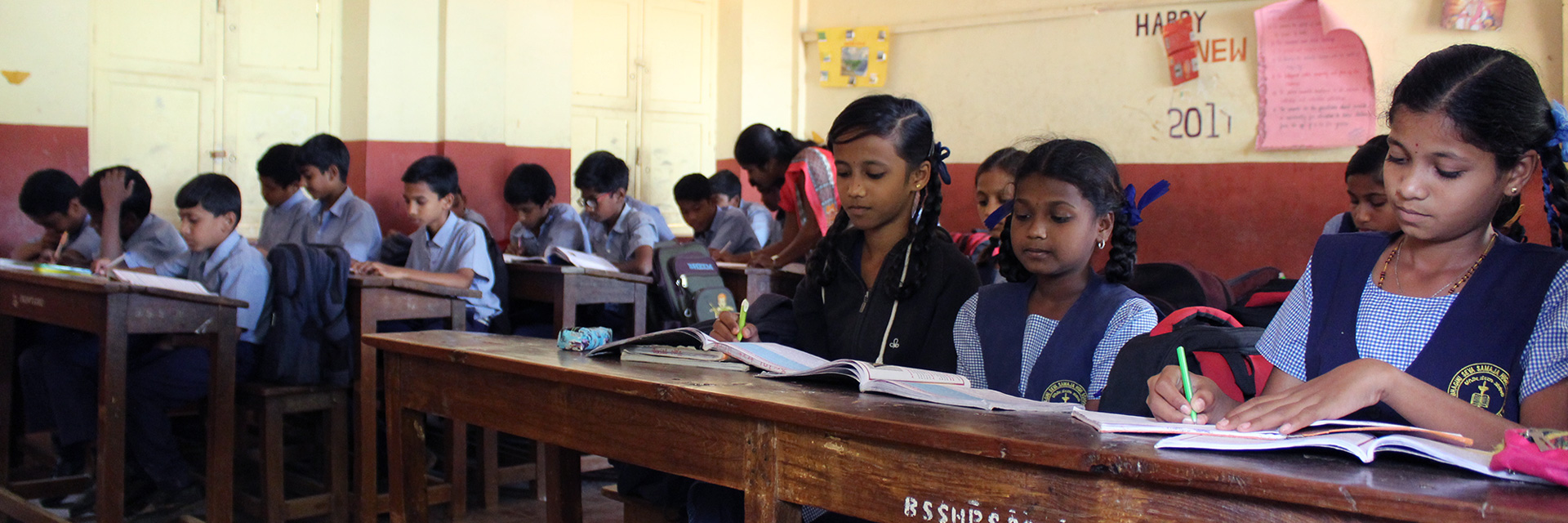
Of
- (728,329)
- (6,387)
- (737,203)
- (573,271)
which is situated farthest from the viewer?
(737,203)

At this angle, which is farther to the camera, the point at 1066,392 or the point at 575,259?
the point at 575,259

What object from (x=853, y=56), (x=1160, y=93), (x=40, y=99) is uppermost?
(x=853, y=56)

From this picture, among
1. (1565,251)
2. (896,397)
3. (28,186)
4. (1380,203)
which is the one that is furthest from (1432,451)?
(28,186)

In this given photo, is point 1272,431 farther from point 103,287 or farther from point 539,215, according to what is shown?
point 539,215

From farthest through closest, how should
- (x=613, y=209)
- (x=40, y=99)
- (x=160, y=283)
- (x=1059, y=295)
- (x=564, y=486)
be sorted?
(x=613, y=209) → (x=40, y=99) → (x=160, y=283) → (x=564, y=486) → (x=1059, y=295)

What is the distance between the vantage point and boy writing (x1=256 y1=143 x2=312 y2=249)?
4352 millimetres

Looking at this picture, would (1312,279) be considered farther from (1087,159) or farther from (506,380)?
(506,380)

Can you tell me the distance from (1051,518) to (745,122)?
544cm

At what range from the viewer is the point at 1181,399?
1280 mm

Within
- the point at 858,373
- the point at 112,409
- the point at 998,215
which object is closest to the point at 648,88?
the point at 112,409

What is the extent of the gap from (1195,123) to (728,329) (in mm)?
3651

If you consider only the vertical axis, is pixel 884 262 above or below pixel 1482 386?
above

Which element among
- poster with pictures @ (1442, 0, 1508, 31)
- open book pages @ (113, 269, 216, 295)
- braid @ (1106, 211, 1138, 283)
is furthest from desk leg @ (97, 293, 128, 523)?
poster with pictures @ (1442, 0, 1508, 31)

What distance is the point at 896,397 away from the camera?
1.44 metres
